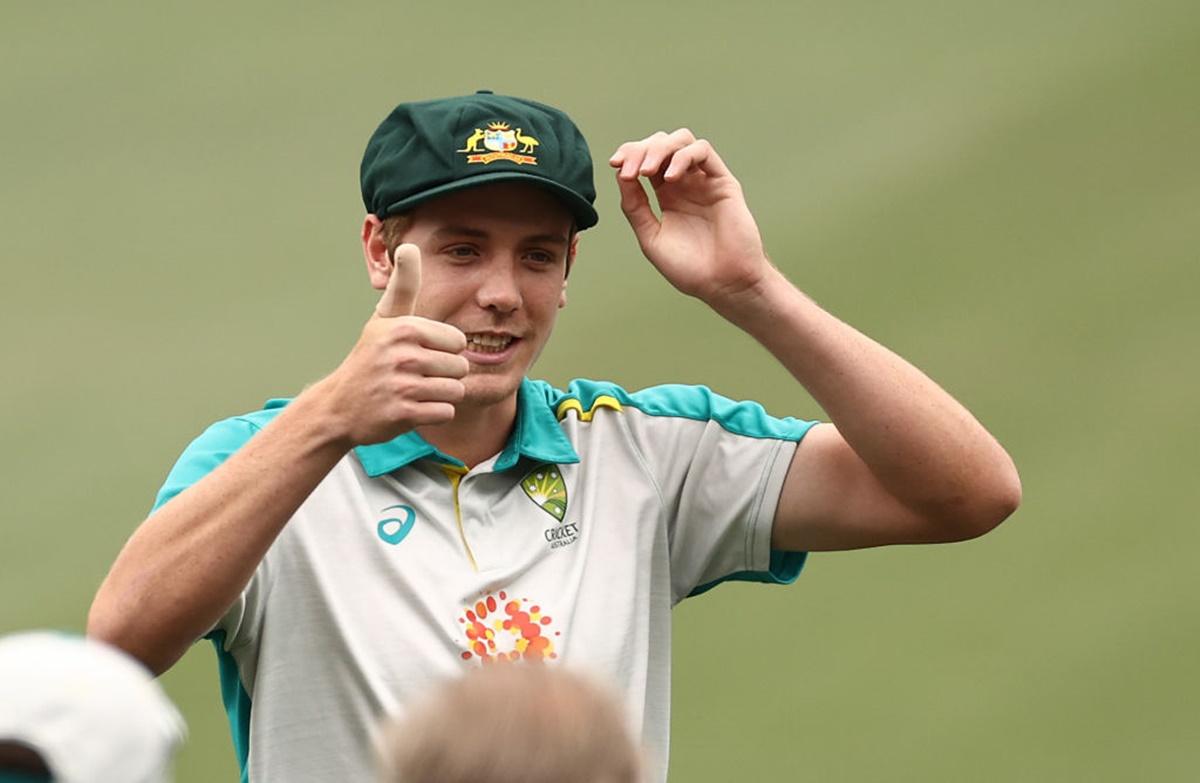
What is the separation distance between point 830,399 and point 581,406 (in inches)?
13.7

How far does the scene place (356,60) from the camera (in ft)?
16.1

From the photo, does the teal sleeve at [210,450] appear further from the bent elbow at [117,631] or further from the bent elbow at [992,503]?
the bent elbow at [992,503]

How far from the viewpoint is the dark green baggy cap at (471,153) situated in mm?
2422

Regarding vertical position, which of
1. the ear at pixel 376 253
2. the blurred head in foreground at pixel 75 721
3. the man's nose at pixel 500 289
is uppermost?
the ear at pixel 376 253

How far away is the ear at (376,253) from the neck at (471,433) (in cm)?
23

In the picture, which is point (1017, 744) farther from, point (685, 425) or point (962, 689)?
point (685, 425)

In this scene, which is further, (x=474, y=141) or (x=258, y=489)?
(x=474, y=141)

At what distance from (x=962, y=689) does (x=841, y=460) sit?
1.95m

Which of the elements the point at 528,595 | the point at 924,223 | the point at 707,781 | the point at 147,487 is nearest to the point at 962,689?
the point at 707,781

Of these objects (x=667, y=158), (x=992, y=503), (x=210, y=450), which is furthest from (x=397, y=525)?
(x=992, y=503)

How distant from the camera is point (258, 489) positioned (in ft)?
6.91

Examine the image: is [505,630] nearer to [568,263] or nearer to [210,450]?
[210,450]

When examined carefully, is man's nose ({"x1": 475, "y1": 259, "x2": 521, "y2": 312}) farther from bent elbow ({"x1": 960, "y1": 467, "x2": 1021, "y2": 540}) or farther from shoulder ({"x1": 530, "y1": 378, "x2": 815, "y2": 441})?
bent elbow ({"x1": 960, "y1": 467, "x2": 1021, "y2": 540})

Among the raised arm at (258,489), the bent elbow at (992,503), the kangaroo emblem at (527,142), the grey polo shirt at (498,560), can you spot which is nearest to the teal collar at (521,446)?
the grey polo shirt at (498,560)
